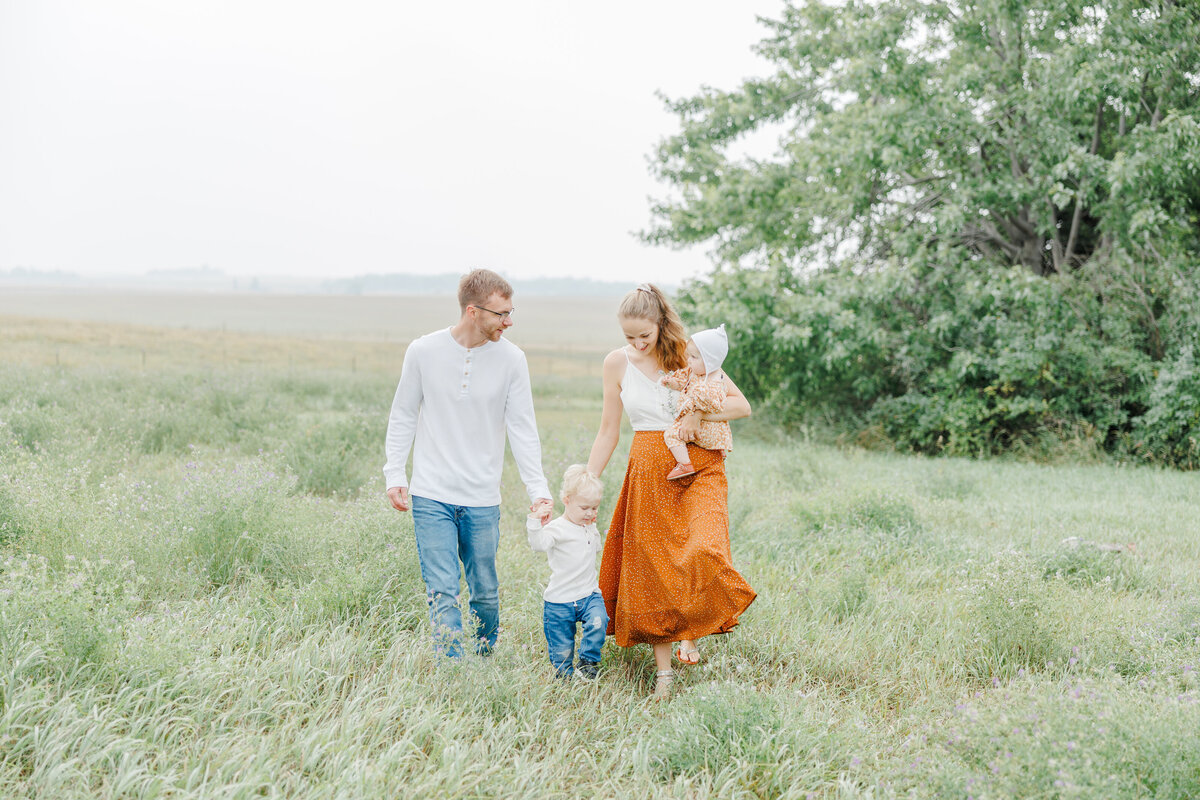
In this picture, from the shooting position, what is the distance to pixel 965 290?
13023 millimetres

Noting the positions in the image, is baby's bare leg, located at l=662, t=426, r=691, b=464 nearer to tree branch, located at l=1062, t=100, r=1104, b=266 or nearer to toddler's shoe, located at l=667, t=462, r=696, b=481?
toddler's shoe, located at l=667, t=462, r=696, b=481

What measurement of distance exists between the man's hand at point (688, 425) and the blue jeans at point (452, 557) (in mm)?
1003

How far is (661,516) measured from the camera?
14.1 feet

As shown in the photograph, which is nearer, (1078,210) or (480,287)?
(480,287)

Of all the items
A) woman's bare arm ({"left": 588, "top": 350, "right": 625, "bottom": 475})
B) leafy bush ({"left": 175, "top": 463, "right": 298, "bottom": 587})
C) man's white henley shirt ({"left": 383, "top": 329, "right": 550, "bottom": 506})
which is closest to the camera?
man's white henley shirt ({"left": 383, "top": 329, "right": 550, "bottom": 506})

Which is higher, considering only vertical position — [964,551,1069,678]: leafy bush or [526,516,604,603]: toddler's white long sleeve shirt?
[526,516,604,603]: toddler's white long sleeve shirt

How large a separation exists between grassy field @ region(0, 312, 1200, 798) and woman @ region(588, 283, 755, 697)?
33 centimetres

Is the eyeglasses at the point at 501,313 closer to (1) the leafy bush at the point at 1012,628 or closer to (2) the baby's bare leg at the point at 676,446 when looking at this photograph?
A: (2) the baby's bare leg at the point at 676,446

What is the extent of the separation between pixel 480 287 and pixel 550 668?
193 cm

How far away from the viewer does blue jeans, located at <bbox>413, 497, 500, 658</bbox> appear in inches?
153

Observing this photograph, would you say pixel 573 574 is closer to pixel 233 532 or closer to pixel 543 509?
pixel 543 509

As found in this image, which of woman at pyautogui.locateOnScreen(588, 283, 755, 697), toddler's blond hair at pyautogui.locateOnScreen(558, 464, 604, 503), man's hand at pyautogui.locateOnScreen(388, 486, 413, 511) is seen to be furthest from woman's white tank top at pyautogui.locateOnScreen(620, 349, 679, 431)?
man's hand at pyautogui.locateOnScreen(388, 486, 413, 511)

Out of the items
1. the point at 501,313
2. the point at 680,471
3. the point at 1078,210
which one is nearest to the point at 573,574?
the point at 680,471

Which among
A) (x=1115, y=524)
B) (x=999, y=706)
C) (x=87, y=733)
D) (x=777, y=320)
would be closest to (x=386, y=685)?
(x=87, y=733)
